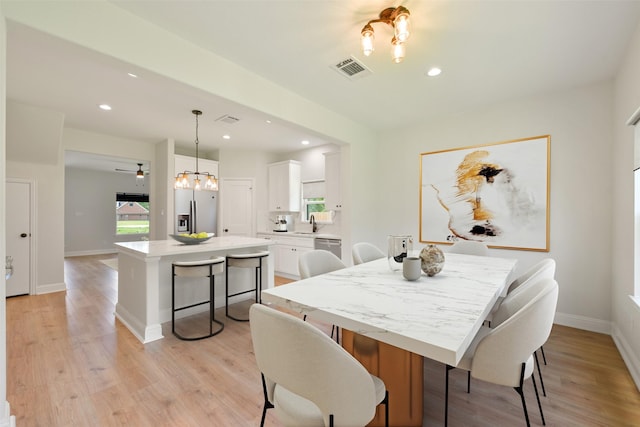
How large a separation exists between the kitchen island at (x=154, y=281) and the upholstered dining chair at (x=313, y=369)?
7.44 feet

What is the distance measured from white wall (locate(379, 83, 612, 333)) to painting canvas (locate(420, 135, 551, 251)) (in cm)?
11

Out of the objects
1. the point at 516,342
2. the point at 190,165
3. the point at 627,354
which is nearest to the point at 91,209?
the point at 190,165

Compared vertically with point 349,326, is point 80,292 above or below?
below

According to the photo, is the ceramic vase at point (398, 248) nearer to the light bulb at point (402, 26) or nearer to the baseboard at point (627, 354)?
the light bulb at point (402, 26)

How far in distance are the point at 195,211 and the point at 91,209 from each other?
18.4 ft

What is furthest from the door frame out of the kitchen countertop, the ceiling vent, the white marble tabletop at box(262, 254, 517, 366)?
the white marble tabletop at box(262, 254, 517, 366)

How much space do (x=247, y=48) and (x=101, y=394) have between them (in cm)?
280

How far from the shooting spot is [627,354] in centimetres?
233


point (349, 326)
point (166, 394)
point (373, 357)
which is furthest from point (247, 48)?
point (166, 394)

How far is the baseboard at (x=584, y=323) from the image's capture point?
2.91 metres

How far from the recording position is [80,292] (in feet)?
14.4

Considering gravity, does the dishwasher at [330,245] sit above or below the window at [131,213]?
below

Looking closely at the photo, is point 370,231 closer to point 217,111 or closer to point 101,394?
point 217,111

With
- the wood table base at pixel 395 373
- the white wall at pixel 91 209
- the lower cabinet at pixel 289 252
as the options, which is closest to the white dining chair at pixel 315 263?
the wood table base at pixel 395 373
